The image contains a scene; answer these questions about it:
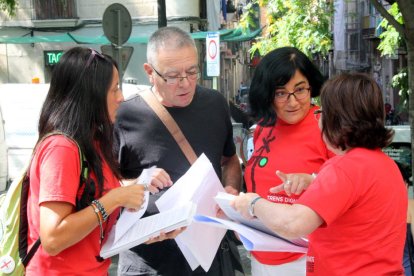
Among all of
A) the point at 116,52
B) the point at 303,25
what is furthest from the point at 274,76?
the point at 303,25

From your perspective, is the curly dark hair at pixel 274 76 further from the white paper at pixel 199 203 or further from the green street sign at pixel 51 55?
the green street sign at pixel 51 55

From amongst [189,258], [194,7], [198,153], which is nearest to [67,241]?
[189,258]

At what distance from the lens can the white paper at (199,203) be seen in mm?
2293

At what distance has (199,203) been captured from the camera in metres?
2.33

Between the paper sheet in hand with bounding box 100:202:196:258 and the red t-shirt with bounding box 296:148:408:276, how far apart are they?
1.28 feet

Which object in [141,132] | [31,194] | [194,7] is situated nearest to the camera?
[31,194]

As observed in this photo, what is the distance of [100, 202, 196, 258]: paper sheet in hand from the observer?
1.94 meters

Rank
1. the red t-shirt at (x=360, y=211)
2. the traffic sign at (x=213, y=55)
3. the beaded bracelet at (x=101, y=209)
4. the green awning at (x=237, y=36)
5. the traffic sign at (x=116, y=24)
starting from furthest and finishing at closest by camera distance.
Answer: the green awning at (x=237, y=36), the traffic sign at (x=213, y=55), the traffic sign at (x=116, y=24), the beaded bracelet at (x=101, y=209), the red t-shirt at (x=360, y=211)

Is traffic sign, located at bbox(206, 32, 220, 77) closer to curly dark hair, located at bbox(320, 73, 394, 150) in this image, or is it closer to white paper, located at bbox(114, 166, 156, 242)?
white paper, located at bbox(114, 166, 156, 242)

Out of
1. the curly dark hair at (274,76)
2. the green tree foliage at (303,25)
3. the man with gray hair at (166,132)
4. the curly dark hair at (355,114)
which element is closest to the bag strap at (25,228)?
the man with gray hair at (166,132)

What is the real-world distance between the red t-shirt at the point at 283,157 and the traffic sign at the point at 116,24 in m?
5.60

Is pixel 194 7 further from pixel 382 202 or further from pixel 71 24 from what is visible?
pixel 382 202

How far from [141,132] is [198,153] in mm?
281

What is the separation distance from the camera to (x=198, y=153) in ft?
8.87
